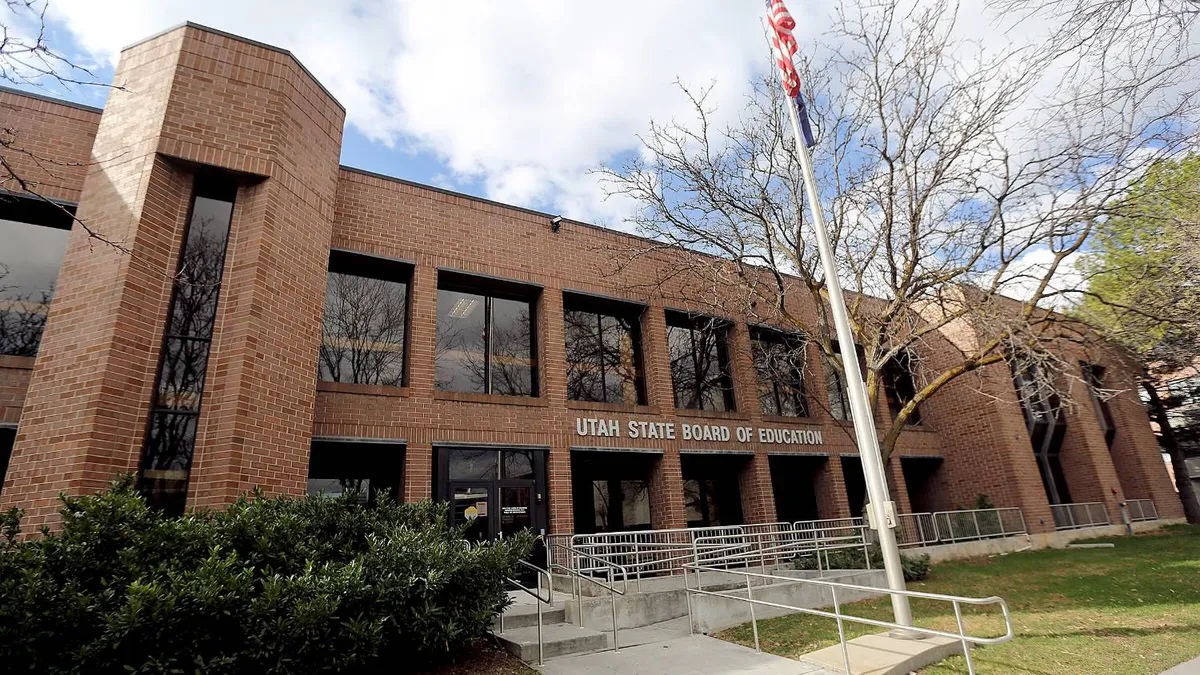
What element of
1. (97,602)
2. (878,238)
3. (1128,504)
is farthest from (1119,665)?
(1128,504)

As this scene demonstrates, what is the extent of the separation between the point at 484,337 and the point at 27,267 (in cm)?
744

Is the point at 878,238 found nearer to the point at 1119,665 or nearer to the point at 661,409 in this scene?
the point at 661,409

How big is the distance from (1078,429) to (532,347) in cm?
2141

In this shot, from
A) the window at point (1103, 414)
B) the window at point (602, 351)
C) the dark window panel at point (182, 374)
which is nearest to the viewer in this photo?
the dark window panel at point (182, 374)

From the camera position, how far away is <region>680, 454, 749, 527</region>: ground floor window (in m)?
14.8

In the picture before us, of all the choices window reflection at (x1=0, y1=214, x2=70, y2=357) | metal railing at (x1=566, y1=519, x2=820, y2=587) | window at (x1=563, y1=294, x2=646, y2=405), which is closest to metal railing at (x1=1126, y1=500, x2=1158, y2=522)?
metal railing at (x1=566, y1=519, x2=820, y2=587)

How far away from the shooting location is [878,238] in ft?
40.7

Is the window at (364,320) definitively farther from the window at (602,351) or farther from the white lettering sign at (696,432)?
the white lettering sign at (696,432)

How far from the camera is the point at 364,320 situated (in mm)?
11578

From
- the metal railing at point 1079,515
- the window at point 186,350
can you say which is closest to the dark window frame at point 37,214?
the window at point 186,350

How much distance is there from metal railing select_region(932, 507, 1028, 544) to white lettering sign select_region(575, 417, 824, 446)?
3.80m

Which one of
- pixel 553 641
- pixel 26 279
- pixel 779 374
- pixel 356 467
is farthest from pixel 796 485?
pixel 26 279

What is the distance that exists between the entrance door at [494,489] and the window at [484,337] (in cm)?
144

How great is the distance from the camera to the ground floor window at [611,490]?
44.0 ft
